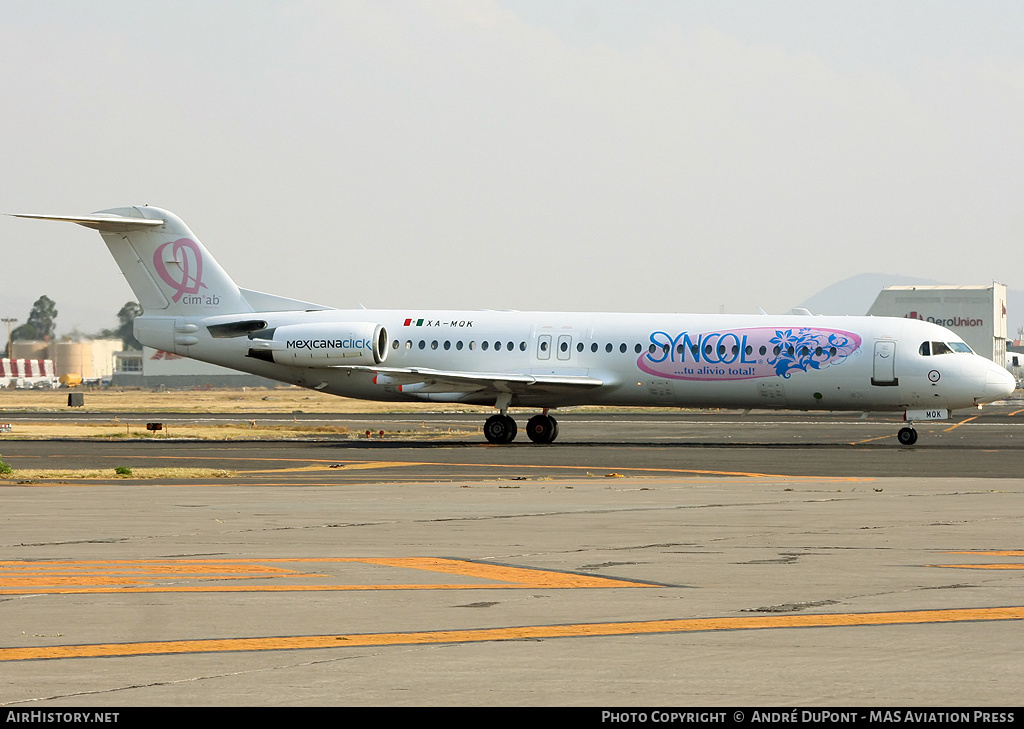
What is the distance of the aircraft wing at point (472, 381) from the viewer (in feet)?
124

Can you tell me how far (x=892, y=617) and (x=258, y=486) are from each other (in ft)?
51.3

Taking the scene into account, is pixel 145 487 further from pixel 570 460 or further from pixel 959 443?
pixel 959 443

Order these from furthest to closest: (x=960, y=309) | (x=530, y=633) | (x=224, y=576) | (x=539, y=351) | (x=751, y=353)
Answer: (x=960, y=309) → (x=539, y=351) → (x=751, y=353) → (x=224, y=576) → (x=530, y=633)

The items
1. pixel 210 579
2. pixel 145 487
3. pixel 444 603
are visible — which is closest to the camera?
pixel 444 603

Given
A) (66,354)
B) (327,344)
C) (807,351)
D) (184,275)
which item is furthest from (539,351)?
(66,354)

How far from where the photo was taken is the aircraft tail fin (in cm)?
4234

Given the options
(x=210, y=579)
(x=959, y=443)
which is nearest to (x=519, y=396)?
(x=959, y=443)

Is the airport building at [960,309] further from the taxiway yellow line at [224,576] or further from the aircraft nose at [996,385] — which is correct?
the taxiway yellow line at [224,576]

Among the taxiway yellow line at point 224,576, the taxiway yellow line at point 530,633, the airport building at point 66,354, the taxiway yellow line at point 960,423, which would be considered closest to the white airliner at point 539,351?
the taxiway yellow line at point 960,423

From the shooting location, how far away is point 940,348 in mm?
37094

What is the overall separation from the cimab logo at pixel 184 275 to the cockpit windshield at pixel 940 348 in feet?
70.9

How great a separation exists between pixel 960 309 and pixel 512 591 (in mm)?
109431

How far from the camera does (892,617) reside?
968cm

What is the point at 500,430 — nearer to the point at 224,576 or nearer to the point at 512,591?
the point at 224,576
